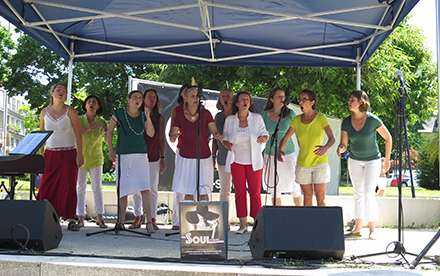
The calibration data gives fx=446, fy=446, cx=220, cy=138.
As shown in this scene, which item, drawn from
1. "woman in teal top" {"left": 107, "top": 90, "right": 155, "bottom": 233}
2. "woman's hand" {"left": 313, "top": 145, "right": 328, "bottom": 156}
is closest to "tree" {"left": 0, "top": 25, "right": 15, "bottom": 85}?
"woman in teal top" {"left": 107, "top": 90, "right": 155, "bottom": 233}

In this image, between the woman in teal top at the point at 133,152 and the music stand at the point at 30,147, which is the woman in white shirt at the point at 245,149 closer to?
the woman in teal top at the point at 133,152

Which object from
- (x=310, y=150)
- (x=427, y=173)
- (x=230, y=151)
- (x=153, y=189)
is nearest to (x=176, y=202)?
(x=153, y=189)

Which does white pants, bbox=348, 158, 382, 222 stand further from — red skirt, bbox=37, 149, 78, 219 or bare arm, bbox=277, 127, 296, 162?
red skirt, bbox=37, 149, 78, 219

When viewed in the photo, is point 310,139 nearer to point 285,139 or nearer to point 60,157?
point 285,139

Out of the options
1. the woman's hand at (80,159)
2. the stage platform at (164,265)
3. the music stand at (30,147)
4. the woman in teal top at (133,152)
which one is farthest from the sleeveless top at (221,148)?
the music stand at (30,147)

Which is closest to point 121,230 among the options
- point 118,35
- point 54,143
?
point 54,143

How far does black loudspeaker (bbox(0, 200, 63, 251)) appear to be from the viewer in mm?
3959

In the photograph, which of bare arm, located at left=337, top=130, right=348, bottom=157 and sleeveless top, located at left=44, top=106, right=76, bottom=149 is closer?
bare arm, located at left=337, top=130, right=348, bottom=157

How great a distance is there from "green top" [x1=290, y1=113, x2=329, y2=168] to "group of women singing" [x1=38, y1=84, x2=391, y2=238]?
0.04 feet

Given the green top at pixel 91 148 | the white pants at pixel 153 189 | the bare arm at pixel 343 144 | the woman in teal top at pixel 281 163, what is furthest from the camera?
the white pants at pixel 153 189

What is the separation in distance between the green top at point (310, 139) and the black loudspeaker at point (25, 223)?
3052mm

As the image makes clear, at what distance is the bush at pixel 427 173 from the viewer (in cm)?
2212

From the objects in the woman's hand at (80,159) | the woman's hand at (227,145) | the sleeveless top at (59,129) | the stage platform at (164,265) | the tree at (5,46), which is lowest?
the stage platform at (164,265)

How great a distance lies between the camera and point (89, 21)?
6.25 metres
